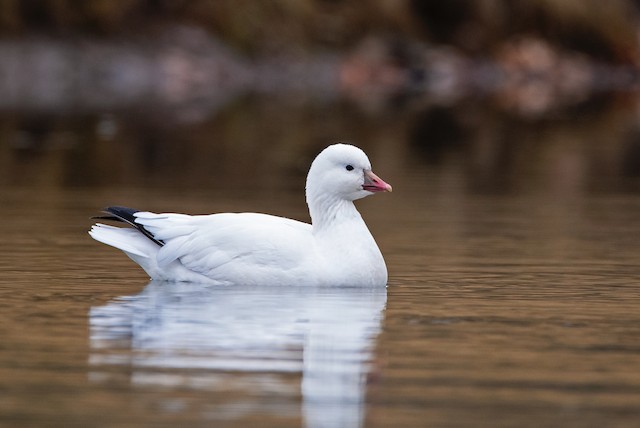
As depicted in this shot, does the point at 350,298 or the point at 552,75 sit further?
the point at 552,75

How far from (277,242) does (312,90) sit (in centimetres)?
2700

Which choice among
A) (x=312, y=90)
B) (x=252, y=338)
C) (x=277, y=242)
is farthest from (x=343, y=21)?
(x=252, y=338)

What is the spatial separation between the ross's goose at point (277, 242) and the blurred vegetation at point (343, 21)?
77.8ft

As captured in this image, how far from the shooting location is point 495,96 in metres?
35.1


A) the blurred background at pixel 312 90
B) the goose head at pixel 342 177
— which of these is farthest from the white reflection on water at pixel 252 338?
the blurred background at pixel 312 90

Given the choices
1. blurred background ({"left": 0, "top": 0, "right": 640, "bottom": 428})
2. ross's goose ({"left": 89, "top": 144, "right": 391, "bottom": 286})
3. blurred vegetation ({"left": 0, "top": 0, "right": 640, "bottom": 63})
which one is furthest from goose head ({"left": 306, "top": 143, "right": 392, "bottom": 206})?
blurred vegetation ({"left": 0, "top": 0, "right": 640, "bottom": 63})

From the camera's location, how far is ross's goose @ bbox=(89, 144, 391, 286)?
9289mm

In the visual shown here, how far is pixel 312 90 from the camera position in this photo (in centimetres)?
3616

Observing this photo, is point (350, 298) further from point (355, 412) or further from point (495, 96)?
point (495, 96)

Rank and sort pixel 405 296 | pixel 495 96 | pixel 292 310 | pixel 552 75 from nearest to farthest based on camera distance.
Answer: pixel 292 310, pixel 405 296, pixel 495 96, pixel 552 75

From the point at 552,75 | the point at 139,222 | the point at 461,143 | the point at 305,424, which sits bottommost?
the point at 305,424

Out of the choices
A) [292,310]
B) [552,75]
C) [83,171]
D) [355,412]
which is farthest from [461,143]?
[552,75]

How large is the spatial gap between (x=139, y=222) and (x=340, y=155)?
126 cm

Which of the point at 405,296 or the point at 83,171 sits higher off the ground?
the point at 83,171
